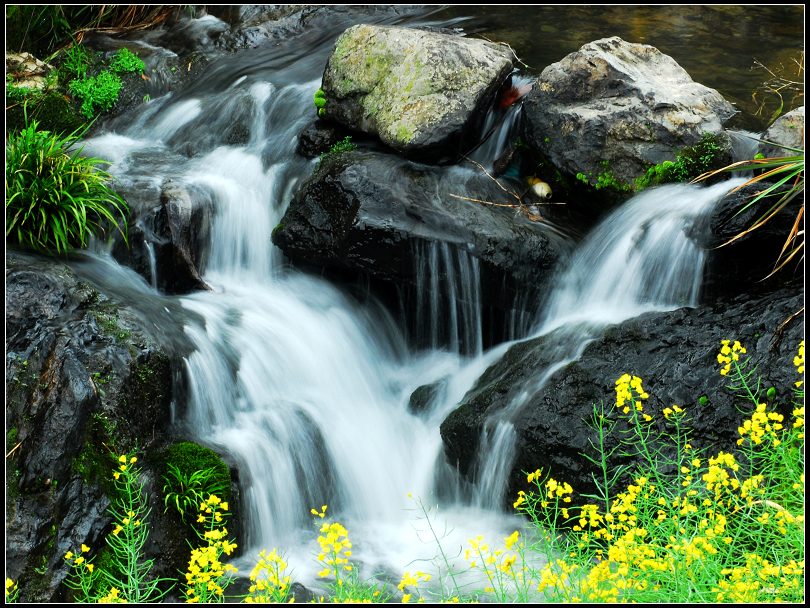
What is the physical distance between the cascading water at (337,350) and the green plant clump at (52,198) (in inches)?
23.7

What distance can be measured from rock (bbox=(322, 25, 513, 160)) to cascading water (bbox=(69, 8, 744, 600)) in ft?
1.58

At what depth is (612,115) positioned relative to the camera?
6633 mm

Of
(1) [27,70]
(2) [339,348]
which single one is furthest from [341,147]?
(1) [27,70]

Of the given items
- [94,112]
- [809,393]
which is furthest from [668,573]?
[94,112]

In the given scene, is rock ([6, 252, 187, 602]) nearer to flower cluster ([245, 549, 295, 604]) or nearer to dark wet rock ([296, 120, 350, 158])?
flower cluster ([245, 549, 295, 604])

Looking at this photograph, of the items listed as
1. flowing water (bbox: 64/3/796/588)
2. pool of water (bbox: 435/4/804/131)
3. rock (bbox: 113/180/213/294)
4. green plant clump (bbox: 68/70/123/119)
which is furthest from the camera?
green plant clump (bbox: 68/70/123/119)

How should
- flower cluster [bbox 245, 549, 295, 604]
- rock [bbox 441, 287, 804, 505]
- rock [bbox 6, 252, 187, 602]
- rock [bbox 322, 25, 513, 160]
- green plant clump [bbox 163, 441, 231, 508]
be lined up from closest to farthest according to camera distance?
flower cluster [bbox 245, 549, 295, 604] < rock [bbox 6, 252, 187, 602] < rock [bbox 441, 287, 804, 505] < green plant clump [bbox 163, 441, 231, 508] < rock [bbox 322, 25, 513, 160]

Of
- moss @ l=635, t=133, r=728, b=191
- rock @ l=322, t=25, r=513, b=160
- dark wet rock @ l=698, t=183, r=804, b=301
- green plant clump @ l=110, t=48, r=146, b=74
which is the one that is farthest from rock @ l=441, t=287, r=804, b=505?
green plant clump @ l=110, t=48, r=146, b=74

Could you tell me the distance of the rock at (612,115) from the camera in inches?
256

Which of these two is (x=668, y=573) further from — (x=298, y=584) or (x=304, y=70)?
(x=304, y=70)

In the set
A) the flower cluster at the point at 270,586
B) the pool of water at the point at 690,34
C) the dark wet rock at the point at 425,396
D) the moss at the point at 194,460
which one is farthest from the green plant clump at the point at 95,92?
the flower cluster at the point at 270,586

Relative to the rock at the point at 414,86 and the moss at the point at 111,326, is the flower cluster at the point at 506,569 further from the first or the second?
the rock at the point at 414,86

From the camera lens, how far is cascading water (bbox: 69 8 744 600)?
5.42m

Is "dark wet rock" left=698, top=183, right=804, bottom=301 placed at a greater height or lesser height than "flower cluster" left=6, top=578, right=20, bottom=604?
greater
